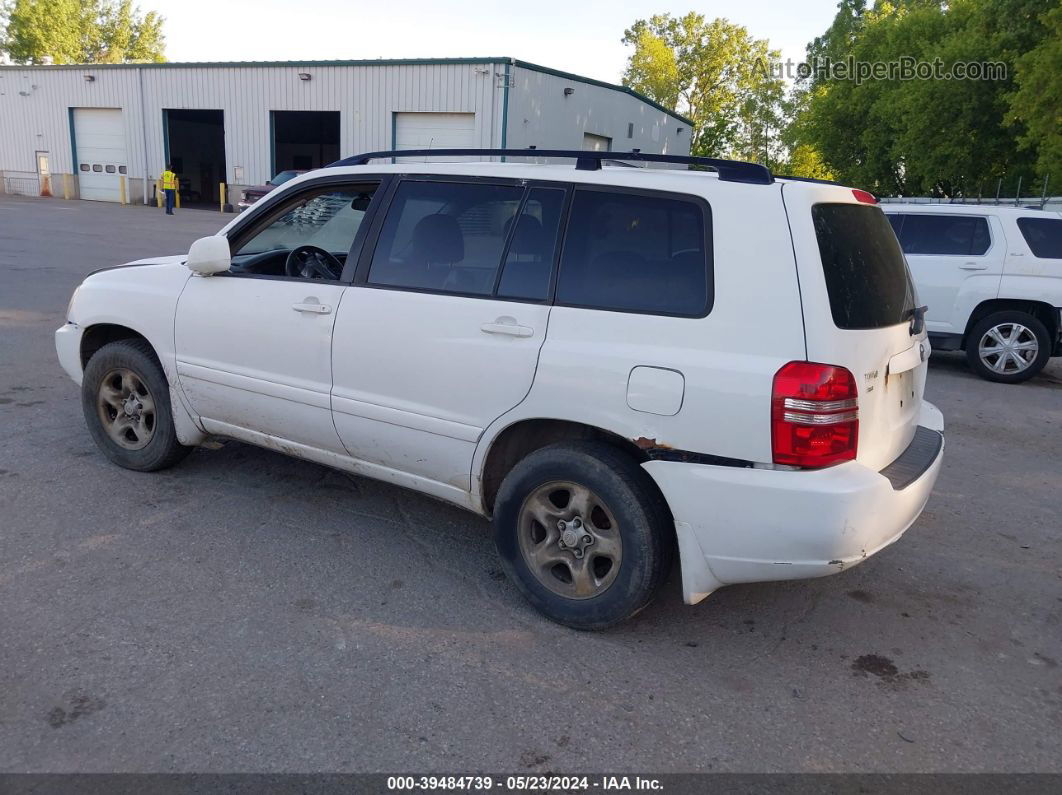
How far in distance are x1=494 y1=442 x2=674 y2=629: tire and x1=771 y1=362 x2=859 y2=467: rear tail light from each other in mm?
565

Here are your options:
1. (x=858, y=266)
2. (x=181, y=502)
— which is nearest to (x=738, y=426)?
(x=858, y=266)

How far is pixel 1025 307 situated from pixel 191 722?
9.22 m

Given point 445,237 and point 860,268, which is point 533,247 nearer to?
point 445,237

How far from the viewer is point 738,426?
2906mm

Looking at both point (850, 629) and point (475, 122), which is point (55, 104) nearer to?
point (475, 122)

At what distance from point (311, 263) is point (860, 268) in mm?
2829

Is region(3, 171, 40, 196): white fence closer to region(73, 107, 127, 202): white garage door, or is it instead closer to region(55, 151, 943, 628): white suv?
region(73, 107, 127, 202): white garage door

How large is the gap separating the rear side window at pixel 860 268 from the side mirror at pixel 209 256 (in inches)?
112

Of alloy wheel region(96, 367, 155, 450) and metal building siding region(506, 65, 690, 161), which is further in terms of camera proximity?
metal building siding region(506, 65, 690, 161)

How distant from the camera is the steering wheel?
14.9 ft

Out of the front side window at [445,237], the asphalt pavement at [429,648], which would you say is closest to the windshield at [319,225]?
the front side window at [445,237]

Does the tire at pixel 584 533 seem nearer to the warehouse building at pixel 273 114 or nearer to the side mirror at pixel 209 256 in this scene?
the side mirror at pixel 209 256

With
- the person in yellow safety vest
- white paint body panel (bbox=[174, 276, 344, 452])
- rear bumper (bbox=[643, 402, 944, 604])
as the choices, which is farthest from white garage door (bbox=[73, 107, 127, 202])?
rear bumper (bbox=[643, 402, 944, 604])

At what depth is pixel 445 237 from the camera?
378 cm
